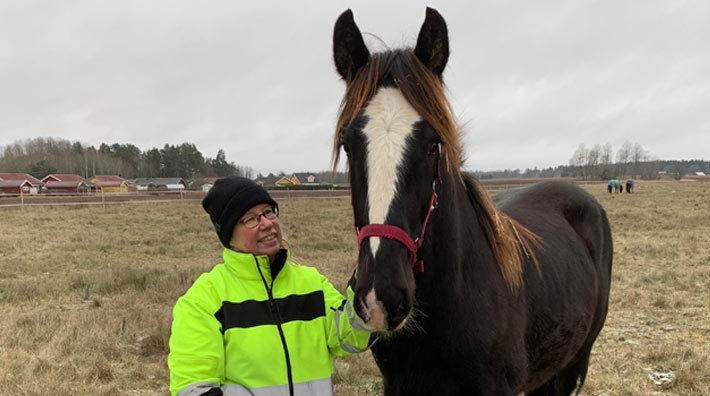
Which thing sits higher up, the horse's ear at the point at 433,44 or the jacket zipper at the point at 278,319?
the horse's ear at the point at 433,44

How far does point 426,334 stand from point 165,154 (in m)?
89.5

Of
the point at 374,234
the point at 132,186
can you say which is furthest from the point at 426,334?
the point at 132,186

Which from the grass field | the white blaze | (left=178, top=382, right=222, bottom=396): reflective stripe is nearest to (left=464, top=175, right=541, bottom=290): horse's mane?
the white blaze

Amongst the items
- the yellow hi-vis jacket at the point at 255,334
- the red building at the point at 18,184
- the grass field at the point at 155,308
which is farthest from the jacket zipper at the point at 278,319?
the red building at the point at 18,184

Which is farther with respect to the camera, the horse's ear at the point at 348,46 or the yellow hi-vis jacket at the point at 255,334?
the horse's ear at the point at 348,46

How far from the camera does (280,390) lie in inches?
73.3

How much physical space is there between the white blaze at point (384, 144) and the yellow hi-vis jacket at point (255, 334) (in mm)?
446

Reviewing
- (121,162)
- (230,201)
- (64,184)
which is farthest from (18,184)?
(230,201)

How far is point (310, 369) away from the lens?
6.40 feet

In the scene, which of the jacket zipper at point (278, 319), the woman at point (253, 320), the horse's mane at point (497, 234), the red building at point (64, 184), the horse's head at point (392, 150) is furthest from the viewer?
the red building at point (64, 184)

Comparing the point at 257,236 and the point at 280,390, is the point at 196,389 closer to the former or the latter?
the point at 280,390

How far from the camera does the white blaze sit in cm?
161

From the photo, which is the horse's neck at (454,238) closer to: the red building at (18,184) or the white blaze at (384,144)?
the white blaze at (384,144)

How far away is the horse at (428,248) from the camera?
1588mm
